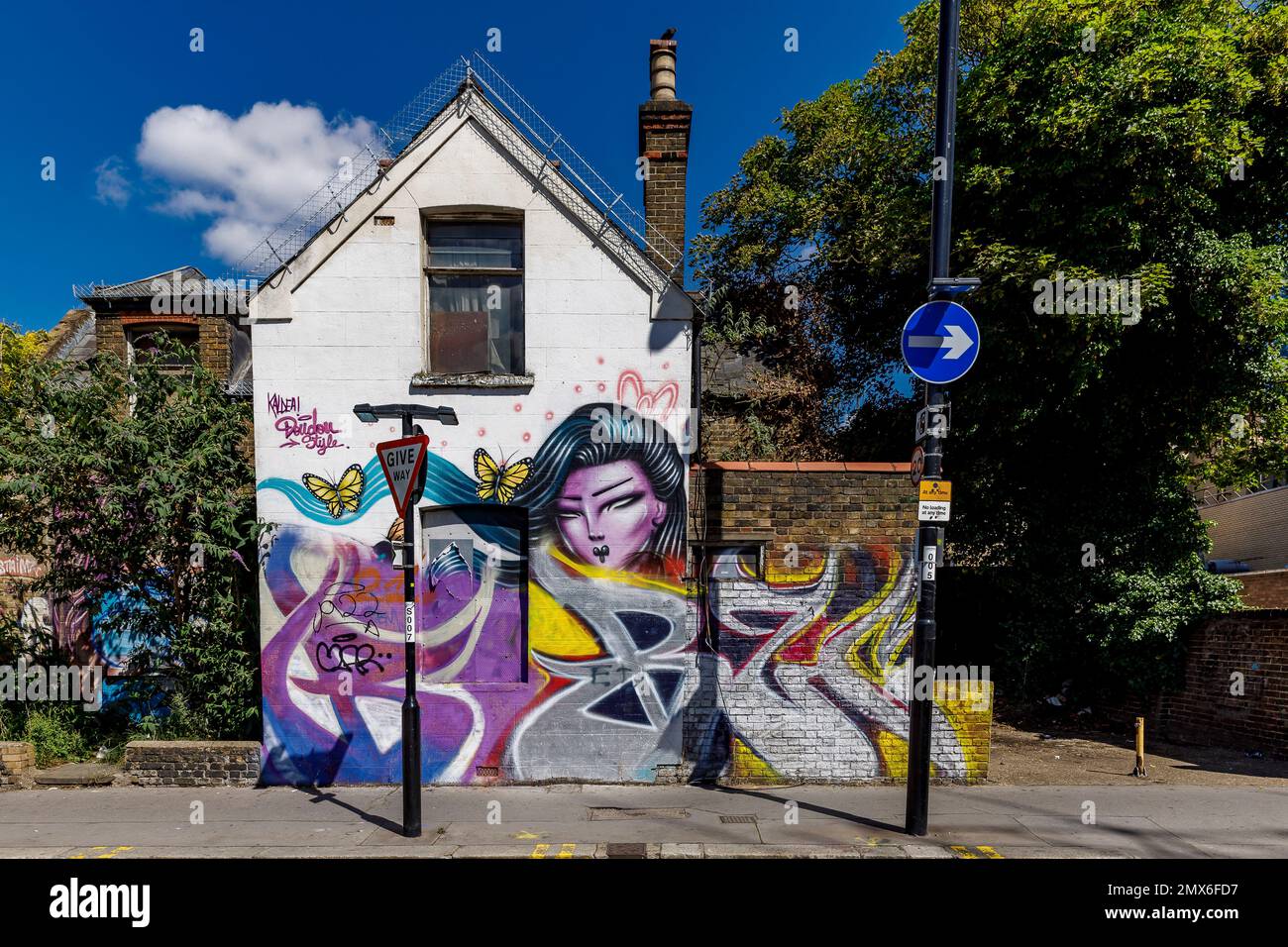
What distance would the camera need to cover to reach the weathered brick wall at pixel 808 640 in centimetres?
824

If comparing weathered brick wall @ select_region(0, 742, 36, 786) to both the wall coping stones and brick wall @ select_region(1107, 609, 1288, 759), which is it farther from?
brick wall @ select_region(1107, 609, 1288, 759)

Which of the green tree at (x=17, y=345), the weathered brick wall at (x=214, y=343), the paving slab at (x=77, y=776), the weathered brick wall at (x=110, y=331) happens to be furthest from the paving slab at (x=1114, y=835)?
the green tree at (x=17, y=345)

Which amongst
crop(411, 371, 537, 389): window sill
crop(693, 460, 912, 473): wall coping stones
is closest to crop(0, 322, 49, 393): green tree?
crop(411, 371, 537, 389): window sill

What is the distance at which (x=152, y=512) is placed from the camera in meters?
8.34

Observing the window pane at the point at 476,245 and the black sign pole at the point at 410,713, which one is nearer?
the black sign pole at the point at 410,713

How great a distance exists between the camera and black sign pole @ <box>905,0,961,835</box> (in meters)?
6.75

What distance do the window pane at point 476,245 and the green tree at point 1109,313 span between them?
21.9 ft

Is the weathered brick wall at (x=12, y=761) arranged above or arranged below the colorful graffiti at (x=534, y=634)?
below

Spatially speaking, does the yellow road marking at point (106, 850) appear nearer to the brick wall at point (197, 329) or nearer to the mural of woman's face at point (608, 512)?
the mural of woman's face at point (608, 512)

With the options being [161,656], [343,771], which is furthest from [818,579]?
[161,656]

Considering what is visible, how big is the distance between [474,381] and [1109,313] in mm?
8362

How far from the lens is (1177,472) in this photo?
445 inches

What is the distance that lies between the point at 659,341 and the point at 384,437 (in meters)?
3.49

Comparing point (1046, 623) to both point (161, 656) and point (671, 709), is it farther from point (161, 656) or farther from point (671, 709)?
point (161, 656)
